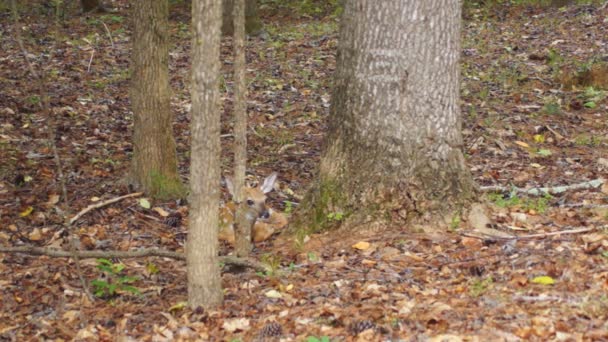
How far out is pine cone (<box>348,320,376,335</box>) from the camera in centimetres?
384

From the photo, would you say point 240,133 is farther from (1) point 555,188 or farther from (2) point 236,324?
(1) point 555,188

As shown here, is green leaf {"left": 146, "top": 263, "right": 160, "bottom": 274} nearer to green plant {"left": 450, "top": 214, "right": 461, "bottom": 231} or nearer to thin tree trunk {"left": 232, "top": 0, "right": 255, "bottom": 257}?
thin tree trunk {"left": 232, "top": 0, "right": 255, "bottom": 257}

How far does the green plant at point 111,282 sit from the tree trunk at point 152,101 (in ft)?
5.27

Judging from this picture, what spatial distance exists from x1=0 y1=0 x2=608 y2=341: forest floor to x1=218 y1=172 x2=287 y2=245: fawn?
22 cm

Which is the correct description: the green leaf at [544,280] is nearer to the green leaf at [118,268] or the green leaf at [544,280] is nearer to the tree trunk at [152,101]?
the green leaf at [118,268]

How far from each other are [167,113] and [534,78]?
6122 millimetres

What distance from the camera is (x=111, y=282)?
16.1 feet

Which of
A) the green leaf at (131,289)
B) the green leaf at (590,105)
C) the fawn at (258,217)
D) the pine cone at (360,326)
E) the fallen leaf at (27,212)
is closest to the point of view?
the pine cone at (360,326)

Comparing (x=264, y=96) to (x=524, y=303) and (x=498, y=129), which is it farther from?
(x=524, y=303)

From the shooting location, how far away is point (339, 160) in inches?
211

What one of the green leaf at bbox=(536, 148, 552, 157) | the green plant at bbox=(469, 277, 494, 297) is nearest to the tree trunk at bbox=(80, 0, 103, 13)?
the green leaf at bbox=(536, 148, 552, 157)

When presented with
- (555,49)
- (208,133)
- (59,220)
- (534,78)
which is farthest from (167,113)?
(555,49)

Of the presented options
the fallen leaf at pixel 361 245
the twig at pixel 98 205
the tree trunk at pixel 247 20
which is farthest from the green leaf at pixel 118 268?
the tree trunk at pixel 247 20

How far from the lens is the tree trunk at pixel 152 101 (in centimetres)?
646
